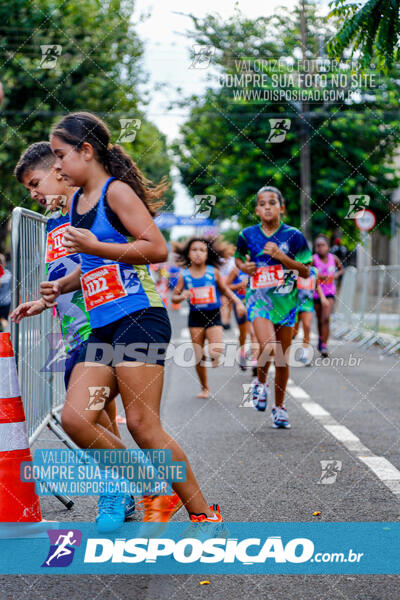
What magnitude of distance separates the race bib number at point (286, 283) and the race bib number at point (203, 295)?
7.26ft

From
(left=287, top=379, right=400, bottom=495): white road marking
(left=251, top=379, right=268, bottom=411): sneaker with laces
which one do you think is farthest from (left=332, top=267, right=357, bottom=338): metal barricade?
(left=251, top=379, right=268, bottom=411): sneaker with laces

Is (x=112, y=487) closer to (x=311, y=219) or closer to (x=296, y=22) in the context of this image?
(x=296, y=22)

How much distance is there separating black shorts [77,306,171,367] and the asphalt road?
0.87m

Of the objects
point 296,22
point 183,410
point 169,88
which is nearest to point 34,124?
point 169,88

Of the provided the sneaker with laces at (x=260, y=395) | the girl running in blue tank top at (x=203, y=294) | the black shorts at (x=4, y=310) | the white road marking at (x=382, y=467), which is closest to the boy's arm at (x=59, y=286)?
the white road marking at (x=382, y=467)

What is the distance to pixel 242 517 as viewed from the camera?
4.52m

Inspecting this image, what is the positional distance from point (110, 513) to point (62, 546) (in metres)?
0.37

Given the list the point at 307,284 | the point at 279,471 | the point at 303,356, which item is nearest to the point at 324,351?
the point at 303,356

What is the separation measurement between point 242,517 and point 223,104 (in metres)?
20.5

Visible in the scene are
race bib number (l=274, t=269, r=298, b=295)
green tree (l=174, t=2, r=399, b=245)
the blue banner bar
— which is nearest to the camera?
the blue banner bar

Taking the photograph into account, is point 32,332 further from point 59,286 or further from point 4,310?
point 4,310

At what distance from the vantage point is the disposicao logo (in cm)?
379

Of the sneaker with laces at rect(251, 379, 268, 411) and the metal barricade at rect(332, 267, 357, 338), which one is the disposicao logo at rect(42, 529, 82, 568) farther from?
the metal barricade at rect(332, 267, 357, 338)

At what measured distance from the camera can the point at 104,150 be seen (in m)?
4.09
